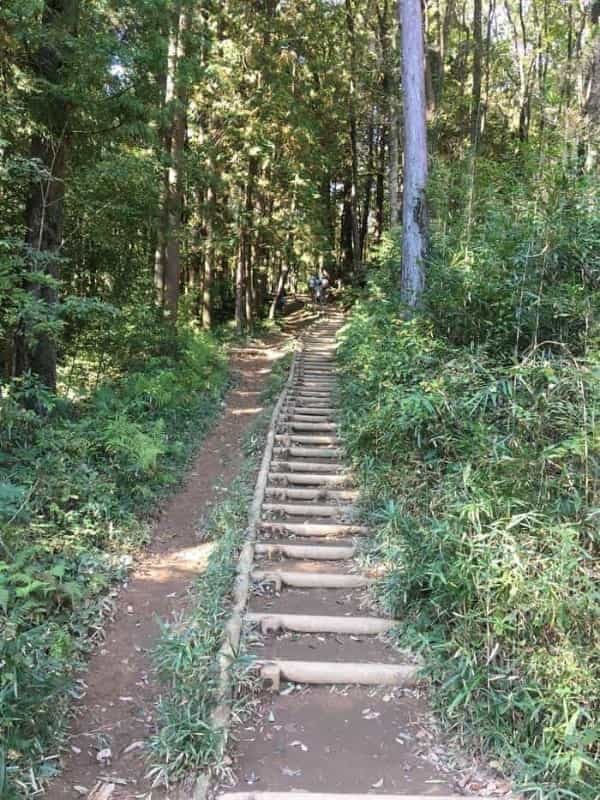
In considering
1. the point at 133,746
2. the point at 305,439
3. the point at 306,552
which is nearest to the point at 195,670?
the point at 133,746

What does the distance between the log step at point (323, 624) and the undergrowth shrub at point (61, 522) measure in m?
1.30

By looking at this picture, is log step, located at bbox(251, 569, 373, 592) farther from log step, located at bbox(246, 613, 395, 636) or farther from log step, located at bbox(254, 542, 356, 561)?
log step, located at bbox(246, 613, 395, 636)

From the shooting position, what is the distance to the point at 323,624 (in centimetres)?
400

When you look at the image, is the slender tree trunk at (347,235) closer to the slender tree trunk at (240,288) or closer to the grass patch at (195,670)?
the slender tree trunk at (240,288)

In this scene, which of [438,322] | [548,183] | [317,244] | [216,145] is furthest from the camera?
[317,244]

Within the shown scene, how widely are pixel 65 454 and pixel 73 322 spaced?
3753mm

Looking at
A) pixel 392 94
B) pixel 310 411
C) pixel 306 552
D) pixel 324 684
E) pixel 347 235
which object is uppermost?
pixel 392 94

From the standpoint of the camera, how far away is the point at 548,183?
5555mm

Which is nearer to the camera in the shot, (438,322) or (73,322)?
(438,322)

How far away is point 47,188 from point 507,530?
6826 millimetres

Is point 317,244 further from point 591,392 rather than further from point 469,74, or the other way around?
point 591,392

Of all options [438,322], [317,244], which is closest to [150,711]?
[438,322]

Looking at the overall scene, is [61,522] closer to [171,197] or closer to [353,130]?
[171,197]

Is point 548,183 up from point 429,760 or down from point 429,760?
up
